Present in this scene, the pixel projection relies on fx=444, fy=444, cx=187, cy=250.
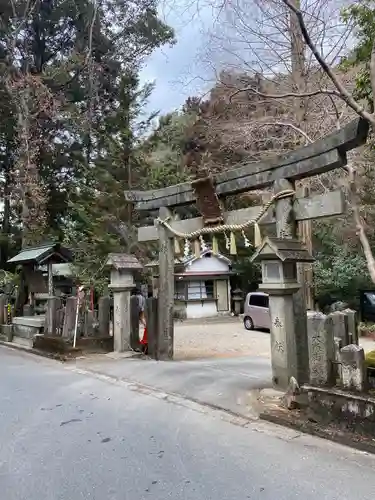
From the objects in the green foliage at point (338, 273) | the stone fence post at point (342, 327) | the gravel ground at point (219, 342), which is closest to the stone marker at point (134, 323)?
the gravel ground at point (219, 342)

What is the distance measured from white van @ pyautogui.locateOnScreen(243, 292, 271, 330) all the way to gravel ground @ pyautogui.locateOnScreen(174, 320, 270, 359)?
1.53 feet

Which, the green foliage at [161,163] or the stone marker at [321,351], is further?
the green foliage at [161,163]

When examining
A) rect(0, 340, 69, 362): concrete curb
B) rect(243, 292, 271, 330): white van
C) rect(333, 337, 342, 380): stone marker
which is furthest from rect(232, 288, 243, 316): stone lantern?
rect(333, 337, 342, 380): stone marker

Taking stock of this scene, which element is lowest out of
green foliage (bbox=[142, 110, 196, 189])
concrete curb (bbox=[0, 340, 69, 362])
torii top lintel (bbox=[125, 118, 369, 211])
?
concrete curb (bbox=[0, 340, 69, 362])

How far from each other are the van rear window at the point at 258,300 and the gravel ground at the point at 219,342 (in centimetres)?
124

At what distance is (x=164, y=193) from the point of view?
9312mm

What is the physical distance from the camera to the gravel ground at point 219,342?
1269 cm

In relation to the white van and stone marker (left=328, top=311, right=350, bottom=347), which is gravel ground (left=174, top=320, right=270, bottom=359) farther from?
stone marker (left=328, top=311, right=350, bottom=347)

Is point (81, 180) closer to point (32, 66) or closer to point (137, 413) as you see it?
point (32, 66)

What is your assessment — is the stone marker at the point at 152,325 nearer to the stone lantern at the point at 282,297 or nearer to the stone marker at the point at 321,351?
the stone lantern at the point at 282,297

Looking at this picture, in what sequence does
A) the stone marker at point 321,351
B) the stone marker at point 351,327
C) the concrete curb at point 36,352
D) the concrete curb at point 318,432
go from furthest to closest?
the concrete curb at point 36,352
the stone marker at point 351,327
the stone marker at point 321,351
the concrete curb at point 318,432

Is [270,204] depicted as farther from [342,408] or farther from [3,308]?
[3,308]

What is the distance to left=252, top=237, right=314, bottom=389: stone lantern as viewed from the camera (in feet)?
19.6

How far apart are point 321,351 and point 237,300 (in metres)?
22.0
